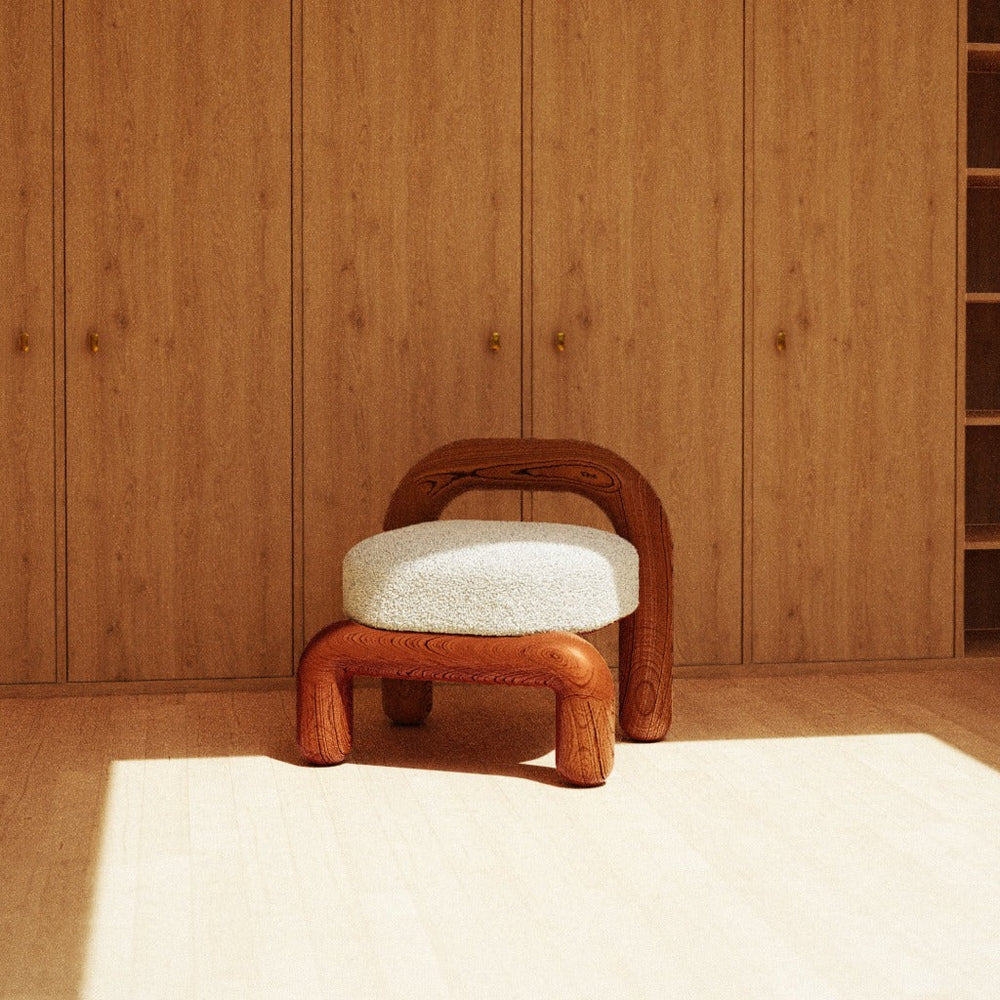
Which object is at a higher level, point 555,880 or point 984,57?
point 984,57

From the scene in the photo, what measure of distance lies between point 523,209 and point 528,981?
95.1 inches

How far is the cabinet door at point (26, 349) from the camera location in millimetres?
3635

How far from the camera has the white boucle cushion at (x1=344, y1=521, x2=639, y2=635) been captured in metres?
2.90

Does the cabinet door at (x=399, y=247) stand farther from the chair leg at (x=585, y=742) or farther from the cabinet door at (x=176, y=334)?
the chair leg at (x=585, y=742)

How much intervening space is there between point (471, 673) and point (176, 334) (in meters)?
1.40

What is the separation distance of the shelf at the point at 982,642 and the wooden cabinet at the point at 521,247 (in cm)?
94

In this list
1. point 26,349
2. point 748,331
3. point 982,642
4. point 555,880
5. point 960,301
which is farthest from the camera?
point 982,642

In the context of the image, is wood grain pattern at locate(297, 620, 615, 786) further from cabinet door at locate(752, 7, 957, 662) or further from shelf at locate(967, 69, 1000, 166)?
shelf at locate(967, 69, 1000, 166)

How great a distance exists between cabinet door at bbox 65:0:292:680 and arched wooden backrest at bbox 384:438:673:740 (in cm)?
59

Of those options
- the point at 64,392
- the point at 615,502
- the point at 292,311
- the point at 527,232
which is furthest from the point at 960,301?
the point at 64,392

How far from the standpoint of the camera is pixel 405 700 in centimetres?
340

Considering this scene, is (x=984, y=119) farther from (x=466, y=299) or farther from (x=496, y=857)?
(x=496, y=857)

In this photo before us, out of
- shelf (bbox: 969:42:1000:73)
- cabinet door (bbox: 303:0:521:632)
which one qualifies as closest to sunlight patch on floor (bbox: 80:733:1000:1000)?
cabinet door (bbox: 303:0:521:632)

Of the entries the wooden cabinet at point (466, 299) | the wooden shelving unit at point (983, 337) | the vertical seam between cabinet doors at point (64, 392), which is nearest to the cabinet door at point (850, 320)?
the wooden cabinet at point (466, 299)
